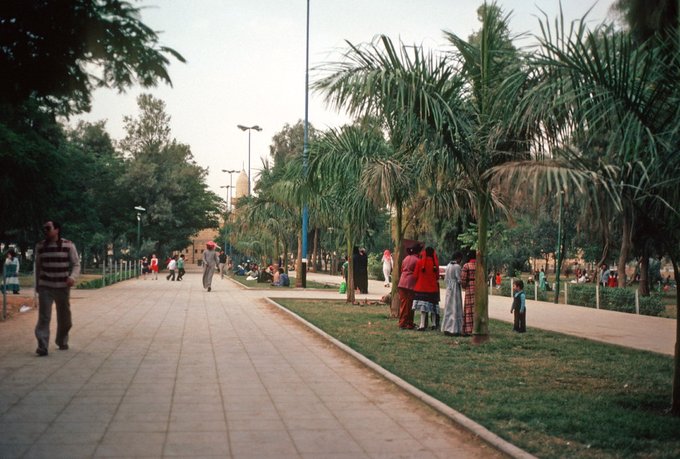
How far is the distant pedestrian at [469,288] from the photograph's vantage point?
1330 cm

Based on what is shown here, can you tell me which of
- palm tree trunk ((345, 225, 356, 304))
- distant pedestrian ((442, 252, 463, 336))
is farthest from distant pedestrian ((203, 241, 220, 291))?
distant pedestrian ((442, 252, 463, 336))

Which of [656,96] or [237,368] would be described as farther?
[237,368]

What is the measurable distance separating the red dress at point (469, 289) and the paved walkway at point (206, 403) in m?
2.88

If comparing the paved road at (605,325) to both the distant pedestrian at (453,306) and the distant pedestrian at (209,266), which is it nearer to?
the distant pedestrian at (453,306)

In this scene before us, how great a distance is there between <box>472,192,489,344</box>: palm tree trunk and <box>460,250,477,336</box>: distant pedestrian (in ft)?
3.34

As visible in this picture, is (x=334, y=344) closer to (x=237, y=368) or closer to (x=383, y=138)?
(x=237, y=368)

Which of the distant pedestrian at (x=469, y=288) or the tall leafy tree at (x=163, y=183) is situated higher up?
the tall leafy tree at (x=163, y=183)

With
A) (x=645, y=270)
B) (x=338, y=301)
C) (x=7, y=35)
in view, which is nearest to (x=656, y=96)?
(x=7, y=35)

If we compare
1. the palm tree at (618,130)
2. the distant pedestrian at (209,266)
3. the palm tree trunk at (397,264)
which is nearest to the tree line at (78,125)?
the palm tree at (618,130)

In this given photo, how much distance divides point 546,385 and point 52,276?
264 inches

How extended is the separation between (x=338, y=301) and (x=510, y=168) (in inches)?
672

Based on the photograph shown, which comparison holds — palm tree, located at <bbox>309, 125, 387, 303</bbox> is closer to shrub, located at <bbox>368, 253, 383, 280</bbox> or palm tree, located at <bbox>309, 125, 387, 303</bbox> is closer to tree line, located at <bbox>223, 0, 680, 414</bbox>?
tree line, located at <bbox>223, 0, 680, 414</bbox>

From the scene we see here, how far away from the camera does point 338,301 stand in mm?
23453

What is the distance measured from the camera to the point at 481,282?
12109mm
